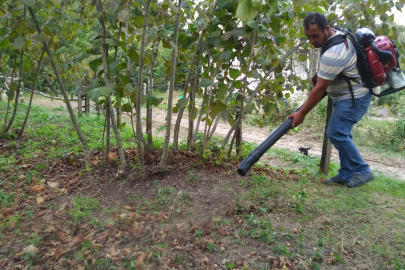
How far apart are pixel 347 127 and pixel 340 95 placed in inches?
13.4

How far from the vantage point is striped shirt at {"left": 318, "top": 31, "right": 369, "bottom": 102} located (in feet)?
9.91

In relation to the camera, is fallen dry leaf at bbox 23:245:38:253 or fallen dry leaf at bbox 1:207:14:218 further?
fallen dry leaf at bbox 1:207:14:218

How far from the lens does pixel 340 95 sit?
3.33 metres

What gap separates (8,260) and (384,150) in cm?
701

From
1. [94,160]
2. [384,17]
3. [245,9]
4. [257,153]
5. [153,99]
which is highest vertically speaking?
[384,17]

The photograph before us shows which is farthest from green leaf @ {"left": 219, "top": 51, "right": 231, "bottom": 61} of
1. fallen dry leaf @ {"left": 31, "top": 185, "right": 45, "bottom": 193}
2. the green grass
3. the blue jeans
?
fallen dry leaf @ {"left": 31, "top": 185, "right": 45, "bottom": 193}

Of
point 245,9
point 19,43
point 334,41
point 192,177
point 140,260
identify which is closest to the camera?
point 245,9

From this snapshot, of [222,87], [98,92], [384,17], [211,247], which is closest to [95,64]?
[98,92]

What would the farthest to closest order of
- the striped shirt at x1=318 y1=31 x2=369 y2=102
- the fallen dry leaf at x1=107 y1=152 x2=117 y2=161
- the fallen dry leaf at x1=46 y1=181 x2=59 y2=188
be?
the fallen dry leaf at x1=107 y1=152 x2=117 y2=161, the fallen dry leaf at x1=46 y1=181 x2=59 y2=188, the striped shirt at x1=318 y1=31 x2=369 y2=102

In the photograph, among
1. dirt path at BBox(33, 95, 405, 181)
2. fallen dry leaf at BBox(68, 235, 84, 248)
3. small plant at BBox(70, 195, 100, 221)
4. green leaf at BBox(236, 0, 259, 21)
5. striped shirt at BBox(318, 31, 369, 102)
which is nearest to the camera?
green leaf at BBox(236, 0, 259, 21)

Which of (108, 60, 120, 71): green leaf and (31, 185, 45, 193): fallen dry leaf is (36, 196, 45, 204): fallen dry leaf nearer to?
(31, 185, 45, 193): fallen dry leaf

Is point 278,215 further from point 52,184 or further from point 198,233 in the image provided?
point 52,184

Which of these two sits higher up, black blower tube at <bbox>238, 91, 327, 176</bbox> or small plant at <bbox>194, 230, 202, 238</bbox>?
black blower tube at <bbox>238, 91, 327, 176</bbox>

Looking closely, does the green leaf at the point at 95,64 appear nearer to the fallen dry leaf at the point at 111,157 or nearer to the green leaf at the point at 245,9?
the fallen dry leaf at the point at 111,157
